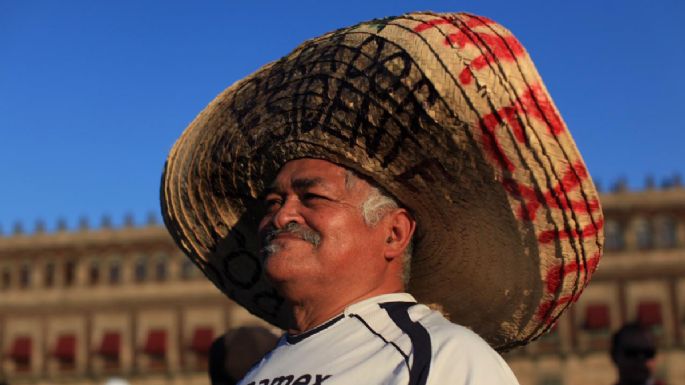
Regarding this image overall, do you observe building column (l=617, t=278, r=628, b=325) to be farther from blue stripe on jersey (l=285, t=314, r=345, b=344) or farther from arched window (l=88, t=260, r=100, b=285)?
blue stripe on jersey (l=285, t=314, r=345, b=344)

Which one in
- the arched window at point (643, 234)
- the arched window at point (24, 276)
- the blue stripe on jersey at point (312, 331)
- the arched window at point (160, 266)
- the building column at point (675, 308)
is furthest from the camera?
the arched window at point (24, 276)

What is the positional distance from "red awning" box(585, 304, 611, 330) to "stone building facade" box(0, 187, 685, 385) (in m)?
0.04

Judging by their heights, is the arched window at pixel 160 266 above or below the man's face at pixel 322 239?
below

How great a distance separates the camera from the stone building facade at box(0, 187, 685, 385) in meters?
31.5

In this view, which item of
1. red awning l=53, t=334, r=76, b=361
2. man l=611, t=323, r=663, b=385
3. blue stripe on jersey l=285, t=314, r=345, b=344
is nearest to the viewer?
blue stripe on jersey l=285, t=314, r=345, b=344

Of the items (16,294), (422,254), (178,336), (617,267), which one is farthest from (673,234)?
(422,254)

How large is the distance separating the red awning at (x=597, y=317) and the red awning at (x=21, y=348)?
2137 cm

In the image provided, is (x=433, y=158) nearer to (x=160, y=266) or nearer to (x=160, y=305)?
(x=160, y=305)

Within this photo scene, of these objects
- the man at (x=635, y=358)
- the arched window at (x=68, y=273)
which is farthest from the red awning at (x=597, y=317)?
the man at (x=635, y=358)

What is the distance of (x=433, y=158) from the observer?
211 cm

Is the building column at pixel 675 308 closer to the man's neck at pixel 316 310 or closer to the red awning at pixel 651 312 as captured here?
the red awning at pixel 651 312

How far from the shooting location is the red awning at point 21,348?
1366 inches

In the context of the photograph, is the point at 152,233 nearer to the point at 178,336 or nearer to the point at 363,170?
the point at 178,336

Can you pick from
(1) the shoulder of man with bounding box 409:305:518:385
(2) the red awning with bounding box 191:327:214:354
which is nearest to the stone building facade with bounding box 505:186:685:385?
(2) the red awning with bounding box 191:327:214:354
